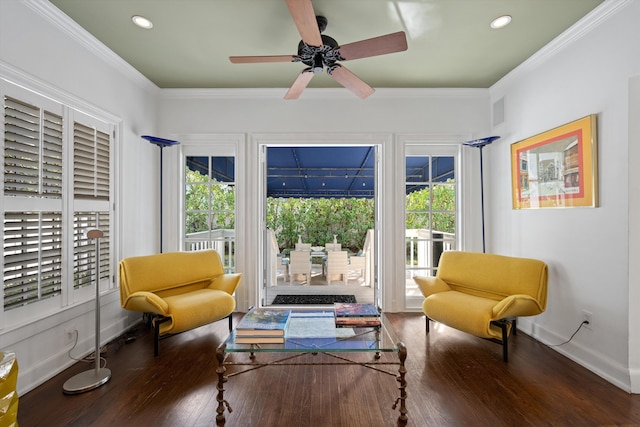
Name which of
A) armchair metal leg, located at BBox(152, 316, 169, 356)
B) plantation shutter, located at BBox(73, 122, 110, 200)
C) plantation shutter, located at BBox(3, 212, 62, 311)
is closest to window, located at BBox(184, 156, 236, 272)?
plantation shutter, located at BBox(73, 122, 110, 200)

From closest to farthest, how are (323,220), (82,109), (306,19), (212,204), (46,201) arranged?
(306,19), (46,201), (82,109), (212,204), (323,220)

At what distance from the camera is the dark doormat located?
4441 millimetres

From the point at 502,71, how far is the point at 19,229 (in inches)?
180

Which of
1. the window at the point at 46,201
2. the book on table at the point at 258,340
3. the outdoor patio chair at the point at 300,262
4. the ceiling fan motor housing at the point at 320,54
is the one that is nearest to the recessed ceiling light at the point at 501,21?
the ceiling fan motor housing at the point at 320,54

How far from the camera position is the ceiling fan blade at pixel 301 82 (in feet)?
8.05

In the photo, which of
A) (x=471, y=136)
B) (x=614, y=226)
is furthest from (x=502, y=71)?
(x=614, y=226)

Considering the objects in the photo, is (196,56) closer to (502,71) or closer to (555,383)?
(502,71)

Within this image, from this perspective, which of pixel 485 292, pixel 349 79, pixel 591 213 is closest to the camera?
pixel 591 213

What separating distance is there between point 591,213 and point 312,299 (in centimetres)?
339

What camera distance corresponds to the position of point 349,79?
2533mm

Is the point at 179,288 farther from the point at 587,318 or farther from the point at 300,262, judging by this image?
the point at 587,318

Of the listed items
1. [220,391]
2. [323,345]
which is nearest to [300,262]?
[323,345]

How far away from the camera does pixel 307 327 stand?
221cm

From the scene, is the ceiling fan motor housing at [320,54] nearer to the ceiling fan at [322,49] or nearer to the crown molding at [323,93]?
the ceiling fan at [322,49]
